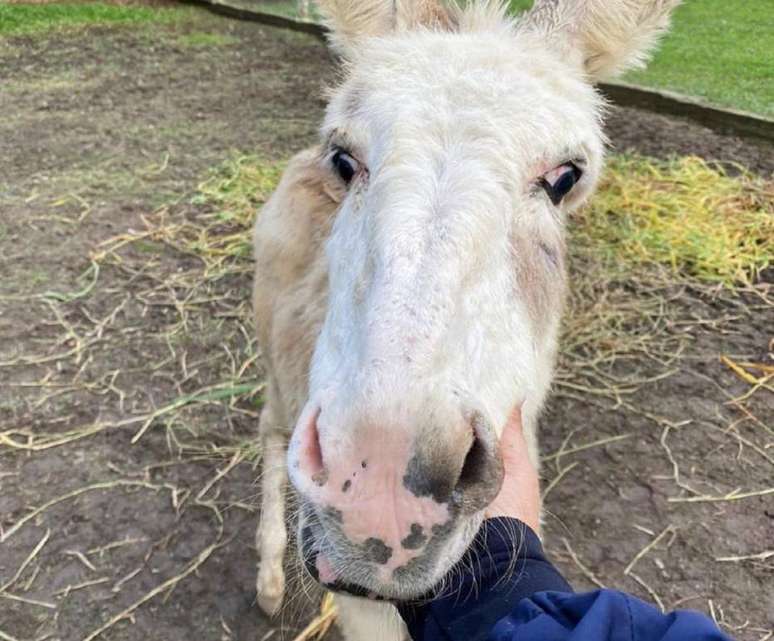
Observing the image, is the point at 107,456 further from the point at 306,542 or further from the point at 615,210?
the point at 615,210

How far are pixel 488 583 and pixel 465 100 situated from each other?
1.11 m

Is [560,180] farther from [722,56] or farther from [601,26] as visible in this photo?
[722,56]

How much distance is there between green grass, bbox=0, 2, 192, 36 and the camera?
10.1m

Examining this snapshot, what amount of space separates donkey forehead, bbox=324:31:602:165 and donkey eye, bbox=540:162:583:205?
0.17 ft

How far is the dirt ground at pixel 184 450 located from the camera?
2.72 m

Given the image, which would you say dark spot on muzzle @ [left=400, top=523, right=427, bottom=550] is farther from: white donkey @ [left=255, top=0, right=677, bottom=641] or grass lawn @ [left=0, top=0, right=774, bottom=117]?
grass lawn @ [left=0, top=0, right=774, bottom=117]

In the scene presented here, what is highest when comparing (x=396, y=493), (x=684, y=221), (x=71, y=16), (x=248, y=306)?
(x=396, y=493)

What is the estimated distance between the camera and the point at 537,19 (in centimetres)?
225

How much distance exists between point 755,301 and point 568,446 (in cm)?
190

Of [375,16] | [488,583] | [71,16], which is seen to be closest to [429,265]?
[488,583]

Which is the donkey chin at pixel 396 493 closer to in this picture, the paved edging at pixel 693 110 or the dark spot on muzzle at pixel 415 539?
the dark spot on muzzle at pixel 415 539

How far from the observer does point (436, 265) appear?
1373 mm

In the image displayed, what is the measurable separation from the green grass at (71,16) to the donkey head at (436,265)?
391 inches

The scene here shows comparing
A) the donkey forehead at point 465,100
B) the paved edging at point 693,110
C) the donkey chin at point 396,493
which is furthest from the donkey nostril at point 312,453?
the paved edging at point 693,110
